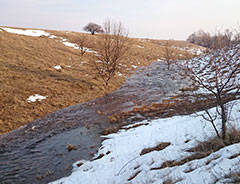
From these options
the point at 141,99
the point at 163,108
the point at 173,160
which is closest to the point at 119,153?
the point at 173,160

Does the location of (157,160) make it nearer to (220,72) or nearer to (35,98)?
(220,72)

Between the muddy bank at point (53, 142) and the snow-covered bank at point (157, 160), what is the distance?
0.75 metres

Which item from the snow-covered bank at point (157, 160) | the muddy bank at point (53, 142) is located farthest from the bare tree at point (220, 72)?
the muddy bank at point (53, 142)

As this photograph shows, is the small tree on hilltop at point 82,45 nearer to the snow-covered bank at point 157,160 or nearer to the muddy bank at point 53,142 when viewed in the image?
the muddy bank at point 53,142

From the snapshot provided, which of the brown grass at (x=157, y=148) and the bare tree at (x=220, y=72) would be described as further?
the brown grass at (x=157, y=148)

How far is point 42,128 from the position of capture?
915cm

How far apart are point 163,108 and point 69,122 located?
→ 6.28 metres

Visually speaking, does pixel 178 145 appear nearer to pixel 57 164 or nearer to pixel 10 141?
pixel 57 164

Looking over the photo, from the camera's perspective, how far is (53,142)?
778 cm

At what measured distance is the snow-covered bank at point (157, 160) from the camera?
293 cm

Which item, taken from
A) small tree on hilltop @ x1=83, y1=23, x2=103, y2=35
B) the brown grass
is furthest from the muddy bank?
small tree on hilltop @ x1=83, y1=23, x2=103, y2=35

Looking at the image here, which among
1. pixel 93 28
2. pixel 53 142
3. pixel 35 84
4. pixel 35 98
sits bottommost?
pixel 53 142

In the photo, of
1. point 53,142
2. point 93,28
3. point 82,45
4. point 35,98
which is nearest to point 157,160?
point 53,142

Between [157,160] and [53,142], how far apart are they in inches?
218
